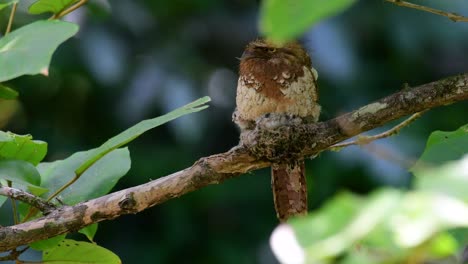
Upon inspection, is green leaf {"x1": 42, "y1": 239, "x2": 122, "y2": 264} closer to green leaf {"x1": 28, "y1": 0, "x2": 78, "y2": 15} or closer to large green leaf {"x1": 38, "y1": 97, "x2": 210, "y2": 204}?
large green leaf {"x1": 38, "y1": 97, "x2": 210, "y2": 204}

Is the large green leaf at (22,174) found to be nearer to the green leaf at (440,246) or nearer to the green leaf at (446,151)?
the green leaf at (446,151)

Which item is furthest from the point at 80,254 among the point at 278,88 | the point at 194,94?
the point at 194,94

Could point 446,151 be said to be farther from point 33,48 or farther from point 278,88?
point 278,88

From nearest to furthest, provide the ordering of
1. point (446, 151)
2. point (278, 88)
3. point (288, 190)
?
point (446, 151), point (278, 88), point (288, 190)

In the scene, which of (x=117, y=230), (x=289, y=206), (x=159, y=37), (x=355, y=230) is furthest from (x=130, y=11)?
(x=355, y=230)

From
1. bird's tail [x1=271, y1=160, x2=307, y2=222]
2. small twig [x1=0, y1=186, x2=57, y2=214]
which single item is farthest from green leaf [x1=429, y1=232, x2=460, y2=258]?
bird's tail [x1=271, y1=160, x2=307, y2=222]

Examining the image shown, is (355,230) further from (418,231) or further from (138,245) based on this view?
(138,245)

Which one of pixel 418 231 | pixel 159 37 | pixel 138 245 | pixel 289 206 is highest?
pixel 159 37
